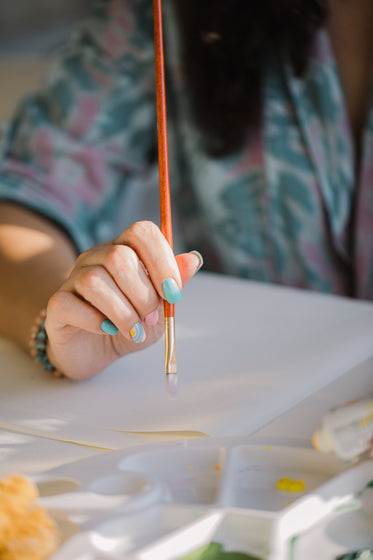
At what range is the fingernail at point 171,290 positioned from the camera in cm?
23

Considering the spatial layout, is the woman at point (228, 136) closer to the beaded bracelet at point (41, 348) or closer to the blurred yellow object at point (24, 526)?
the beaded bracelet at point (41, 348)

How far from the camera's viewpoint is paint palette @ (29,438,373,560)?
17 centimetres

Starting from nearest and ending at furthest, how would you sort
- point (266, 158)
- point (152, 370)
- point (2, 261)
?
1. point (152, 370)
2. point (2, 261)
3. point (266, 158)

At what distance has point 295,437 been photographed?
0.23 meters

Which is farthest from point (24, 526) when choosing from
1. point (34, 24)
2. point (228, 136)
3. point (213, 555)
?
point (34, 24)

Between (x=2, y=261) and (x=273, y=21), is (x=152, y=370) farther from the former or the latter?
(x=273, y=21)

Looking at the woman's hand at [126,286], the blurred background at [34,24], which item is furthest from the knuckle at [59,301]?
the blurred background at [34,24]

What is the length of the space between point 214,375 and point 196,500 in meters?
0.10

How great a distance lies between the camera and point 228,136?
0.51m

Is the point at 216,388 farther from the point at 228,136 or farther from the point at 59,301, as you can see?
the point at 228,136

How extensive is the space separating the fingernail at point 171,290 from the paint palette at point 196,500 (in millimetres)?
56

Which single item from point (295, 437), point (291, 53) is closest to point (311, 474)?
point (295, 437)

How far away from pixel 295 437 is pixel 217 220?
1.09ft

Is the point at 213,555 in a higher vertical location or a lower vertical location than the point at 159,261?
lower
